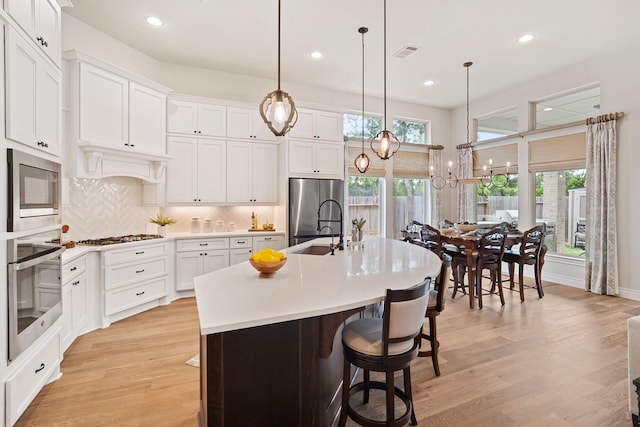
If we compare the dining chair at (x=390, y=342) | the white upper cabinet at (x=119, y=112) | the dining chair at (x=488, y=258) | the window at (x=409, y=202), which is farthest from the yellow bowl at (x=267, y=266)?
the window at (x=409, y=202)

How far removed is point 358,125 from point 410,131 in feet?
4.59

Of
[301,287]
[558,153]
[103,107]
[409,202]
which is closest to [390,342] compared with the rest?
[301,287]

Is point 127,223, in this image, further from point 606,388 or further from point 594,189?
point 594,189

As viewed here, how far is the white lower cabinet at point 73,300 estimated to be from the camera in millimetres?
2991

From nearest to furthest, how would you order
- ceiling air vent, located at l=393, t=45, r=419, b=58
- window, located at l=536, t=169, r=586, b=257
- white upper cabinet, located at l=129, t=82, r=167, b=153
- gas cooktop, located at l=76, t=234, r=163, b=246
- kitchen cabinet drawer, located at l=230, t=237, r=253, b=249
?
gas cooktop, located at l=76, t=234, r=163, b=246 < white upper cabinet, located at l=129, t=82, r=167, b=153 < ceiling air vent, located at l=393, t=45, r=419, b=58 < kitchen cabinet drawer, located at l=230, t=237, r=253, b=249 < window, located at l=536, t=169, r=586, b=257

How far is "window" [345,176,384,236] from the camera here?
639 cm

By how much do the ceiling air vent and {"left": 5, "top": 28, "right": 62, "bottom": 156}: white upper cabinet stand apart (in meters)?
4.00

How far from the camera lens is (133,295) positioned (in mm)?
3949

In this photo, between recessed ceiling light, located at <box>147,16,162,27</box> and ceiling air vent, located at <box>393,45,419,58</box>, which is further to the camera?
ceiling air vent, located at <box>393,45,419,58</box>

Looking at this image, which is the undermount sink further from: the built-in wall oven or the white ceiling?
the white ceiling

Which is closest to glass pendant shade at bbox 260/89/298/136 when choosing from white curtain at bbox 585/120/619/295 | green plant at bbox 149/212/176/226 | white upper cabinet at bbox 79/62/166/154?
white upper cabinet at bbox 79/62/166/154

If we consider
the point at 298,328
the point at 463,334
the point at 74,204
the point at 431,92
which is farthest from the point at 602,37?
the point at 74,204

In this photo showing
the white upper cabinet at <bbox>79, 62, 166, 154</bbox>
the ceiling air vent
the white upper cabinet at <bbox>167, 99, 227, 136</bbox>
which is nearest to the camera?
the white upper cabinet at <bbox>79, 62, 166, 154</bbox>

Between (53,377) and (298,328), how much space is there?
2268 millimetres
